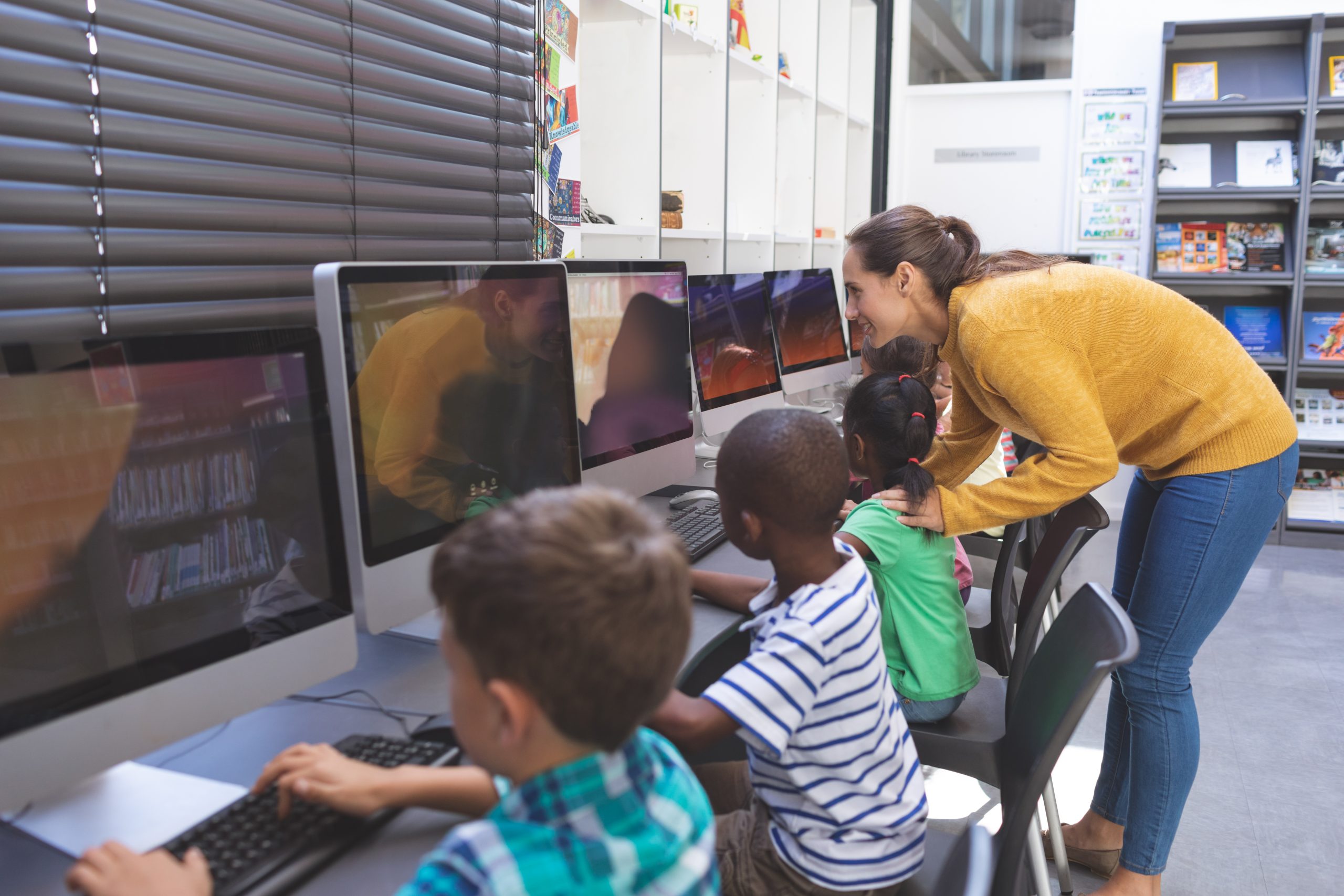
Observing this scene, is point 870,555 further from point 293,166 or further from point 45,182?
point 45,182

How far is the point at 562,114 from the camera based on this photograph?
2.25 m

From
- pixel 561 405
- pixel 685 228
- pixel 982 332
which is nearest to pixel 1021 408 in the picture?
pixel 982 332

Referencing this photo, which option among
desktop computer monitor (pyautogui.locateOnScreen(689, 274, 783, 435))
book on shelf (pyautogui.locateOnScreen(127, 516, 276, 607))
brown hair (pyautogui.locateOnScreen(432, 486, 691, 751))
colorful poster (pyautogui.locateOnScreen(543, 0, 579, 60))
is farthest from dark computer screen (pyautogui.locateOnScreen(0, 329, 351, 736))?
desktop computer monitor (pyautogui.locateOnScreen(689, 274, 783, 435))

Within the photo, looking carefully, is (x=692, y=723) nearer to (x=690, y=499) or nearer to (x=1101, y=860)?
(x=690, y=499)

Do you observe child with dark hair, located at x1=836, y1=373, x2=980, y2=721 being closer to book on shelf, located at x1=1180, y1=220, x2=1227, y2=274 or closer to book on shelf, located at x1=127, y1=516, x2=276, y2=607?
book on shelf, located at x1=127, y1=516, x2=276, y2=607

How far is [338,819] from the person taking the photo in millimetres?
892

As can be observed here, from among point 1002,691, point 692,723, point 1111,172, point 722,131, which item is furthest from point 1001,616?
point 1111,172

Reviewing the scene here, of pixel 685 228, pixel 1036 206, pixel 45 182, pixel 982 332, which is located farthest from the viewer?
pixel 1036 206

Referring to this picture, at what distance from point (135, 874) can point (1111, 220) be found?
5257mm

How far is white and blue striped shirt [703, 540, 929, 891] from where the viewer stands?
42.3 inches

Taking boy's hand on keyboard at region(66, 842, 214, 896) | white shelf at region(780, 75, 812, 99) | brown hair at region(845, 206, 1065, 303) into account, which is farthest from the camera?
white shelf at region(780, 75, 812, 99)

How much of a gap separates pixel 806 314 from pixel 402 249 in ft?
5.43

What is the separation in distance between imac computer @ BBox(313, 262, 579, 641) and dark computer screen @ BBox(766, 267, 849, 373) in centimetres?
144

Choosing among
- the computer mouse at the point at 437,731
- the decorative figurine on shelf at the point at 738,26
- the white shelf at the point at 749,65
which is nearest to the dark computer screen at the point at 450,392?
the computer mouse at the point at 437,731
